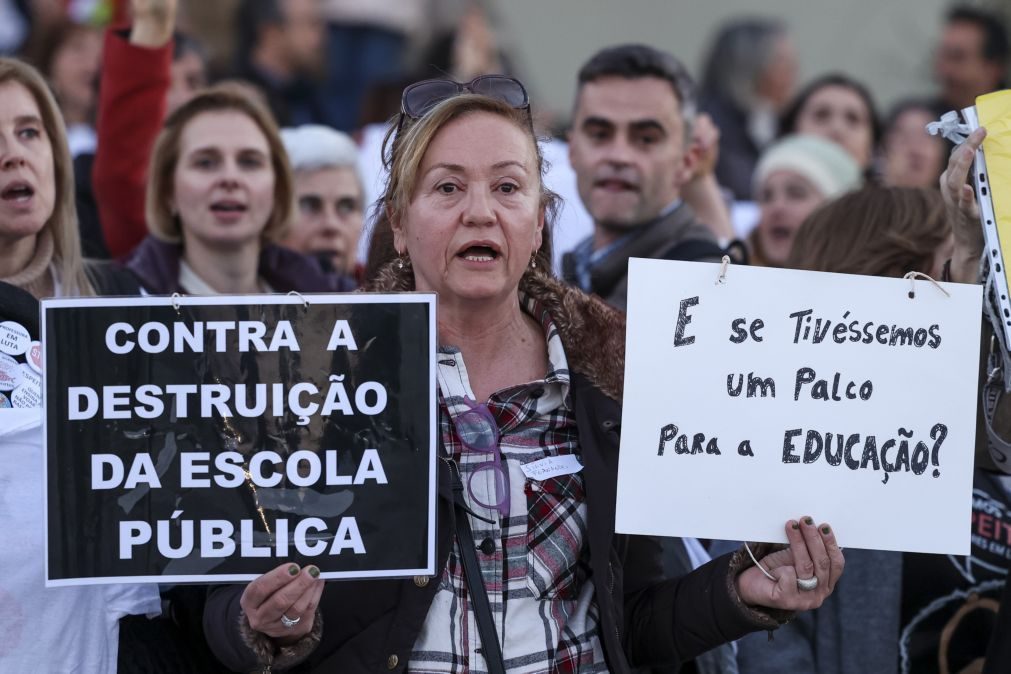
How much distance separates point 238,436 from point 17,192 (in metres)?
1.10

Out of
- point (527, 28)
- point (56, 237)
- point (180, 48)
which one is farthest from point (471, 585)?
point (527, 28)

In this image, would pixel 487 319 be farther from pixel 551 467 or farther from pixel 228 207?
pixel 228 207

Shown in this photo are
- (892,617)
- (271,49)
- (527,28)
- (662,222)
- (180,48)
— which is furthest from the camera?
(527,28)

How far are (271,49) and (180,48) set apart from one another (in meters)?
2.36

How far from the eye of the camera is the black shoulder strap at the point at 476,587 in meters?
2.55

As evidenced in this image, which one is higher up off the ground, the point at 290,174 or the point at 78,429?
the point at 290,174

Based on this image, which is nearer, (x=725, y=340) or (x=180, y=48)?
(x=725, y=340)

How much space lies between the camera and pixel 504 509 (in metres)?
2.66

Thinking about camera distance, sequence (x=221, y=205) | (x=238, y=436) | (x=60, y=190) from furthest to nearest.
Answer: (x=221, y=205), (x=60, y=190), (x=238, y=436)

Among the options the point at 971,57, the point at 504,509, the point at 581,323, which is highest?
the point at 971,57

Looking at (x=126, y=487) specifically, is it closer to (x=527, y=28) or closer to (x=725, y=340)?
(x=725, y=340)

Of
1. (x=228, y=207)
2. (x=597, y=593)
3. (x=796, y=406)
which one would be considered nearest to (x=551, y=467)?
(x=597, y=593)

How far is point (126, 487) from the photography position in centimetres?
250

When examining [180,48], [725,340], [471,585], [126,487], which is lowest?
[471,585]
